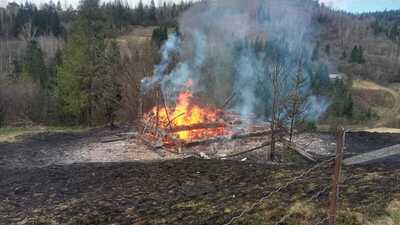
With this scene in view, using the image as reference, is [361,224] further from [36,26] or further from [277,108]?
[36,26]

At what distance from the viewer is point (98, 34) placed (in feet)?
85.0

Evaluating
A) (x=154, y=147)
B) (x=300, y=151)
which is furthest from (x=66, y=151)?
(x=300, y=151)

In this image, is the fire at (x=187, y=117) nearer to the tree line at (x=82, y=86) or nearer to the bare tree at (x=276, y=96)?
the bare tree at (x=276, y=96)

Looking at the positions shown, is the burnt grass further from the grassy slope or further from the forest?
the grassy slope

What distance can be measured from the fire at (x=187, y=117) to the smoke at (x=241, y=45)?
337 centimetres

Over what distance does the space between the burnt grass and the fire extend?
3.77m

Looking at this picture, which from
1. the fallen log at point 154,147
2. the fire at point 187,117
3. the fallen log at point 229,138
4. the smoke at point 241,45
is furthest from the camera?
the smoke at point 241,45

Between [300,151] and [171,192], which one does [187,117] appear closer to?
[300,151]

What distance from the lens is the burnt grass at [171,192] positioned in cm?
682

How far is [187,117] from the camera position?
15578mm

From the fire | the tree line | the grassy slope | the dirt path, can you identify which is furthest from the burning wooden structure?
the grassy slope

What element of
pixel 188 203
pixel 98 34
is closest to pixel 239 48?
pixel 98 34

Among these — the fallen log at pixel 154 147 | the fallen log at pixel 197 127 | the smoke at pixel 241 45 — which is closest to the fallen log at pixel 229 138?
the fallen log at pixel 154 147

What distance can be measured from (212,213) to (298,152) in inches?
247
